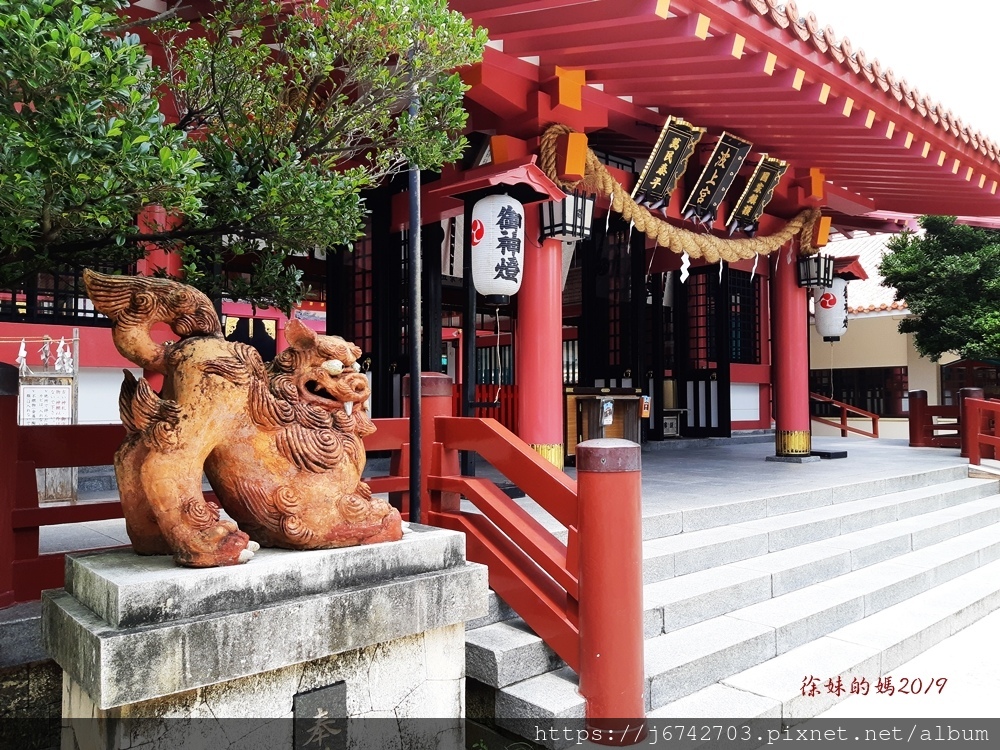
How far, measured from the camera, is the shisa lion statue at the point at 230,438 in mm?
2223

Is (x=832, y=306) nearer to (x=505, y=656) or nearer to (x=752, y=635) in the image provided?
(x=752, y=635)

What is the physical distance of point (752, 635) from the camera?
12.0ft

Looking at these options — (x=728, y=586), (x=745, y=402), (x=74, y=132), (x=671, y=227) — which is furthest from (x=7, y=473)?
(x=745, y=402)

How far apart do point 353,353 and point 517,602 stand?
1491 millimetres

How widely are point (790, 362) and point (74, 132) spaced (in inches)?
336

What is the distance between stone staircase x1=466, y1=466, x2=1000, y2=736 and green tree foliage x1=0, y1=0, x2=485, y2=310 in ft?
6.84

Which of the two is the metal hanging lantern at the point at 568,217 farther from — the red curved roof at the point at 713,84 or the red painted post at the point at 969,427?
the red painted post at the point at 969,427

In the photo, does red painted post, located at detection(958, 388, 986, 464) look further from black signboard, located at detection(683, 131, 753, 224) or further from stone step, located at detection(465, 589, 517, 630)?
stone step, located at detection(465, 589, 517, 630)

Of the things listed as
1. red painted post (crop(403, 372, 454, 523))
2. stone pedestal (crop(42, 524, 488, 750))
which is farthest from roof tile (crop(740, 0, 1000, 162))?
stone pedestal (crop(42, 524, 488, 750))

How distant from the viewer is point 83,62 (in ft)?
5.56

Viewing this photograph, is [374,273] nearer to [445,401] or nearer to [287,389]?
[445,401]

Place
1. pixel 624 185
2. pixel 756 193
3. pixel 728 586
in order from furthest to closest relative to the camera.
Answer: pixel 756 193, pixel 624 185, pixel 728 586

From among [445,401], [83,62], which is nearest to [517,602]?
[445,401]

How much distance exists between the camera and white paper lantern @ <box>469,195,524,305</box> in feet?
17.5
